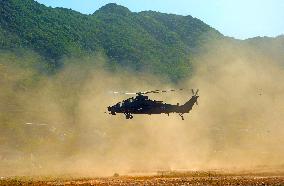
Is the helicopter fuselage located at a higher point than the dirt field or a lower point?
higher

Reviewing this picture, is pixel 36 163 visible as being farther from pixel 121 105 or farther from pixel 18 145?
pixel 121 105

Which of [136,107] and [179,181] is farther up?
[136,107]

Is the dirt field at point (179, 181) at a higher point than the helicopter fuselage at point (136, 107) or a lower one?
lower

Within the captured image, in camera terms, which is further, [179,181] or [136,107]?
[136,107]

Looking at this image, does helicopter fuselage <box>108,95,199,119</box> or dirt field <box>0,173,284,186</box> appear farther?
helicopter fuselage <box>108,95,199,119</box>

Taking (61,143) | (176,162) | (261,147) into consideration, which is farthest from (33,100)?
(261,147)

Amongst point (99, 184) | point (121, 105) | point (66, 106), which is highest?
point (66, 106)

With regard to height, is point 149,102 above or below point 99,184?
above

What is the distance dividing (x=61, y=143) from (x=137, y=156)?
2756 centimetres

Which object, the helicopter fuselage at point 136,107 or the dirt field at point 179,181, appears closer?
the dirt field at point 179,181

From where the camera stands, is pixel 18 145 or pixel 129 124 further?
pixel 129 124

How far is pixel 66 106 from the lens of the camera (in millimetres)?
194750

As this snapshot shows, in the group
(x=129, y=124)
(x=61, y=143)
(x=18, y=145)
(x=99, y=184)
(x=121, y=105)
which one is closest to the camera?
(x=99, y=184)

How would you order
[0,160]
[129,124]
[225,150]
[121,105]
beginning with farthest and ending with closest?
[129,124] < [225,150] < [0,160] < [121,105]
